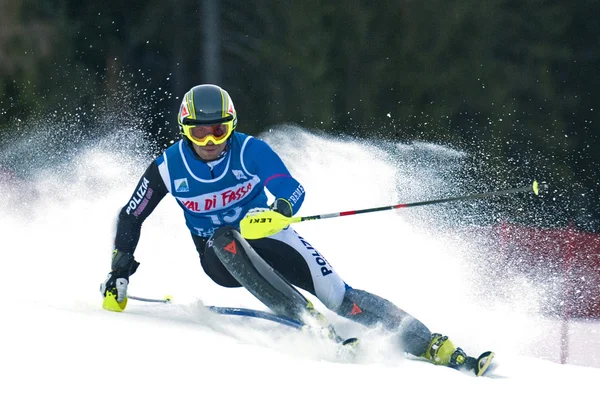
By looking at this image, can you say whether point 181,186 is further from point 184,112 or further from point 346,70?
point 346,70

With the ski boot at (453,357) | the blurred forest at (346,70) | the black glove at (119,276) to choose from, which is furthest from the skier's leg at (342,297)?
the blurred forest at (346,70)

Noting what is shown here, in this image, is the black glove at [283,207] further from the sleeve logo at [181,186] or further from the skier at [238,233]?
the sleeve logo at [181,186]

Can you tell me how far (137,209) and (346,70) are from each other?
11.5m

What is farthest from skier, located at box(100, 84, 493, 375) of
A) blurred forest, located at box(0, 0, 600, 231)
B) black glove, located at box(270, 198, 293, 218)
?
blurred forest, located at box(0, 0, 600, 231)

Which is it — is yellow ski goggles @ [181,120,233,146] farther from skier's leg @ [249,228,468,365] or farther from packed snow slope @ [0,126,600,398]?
packed snow slope @ [0,126,600,398]

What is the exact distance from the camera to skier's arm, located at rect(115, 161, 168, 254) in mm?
4828

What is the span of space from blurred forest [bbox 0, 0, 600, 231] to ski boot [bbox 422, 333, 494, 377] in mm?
10303

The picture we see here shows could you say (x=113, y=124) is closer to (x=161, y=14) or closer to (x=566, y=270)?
(x=161, y=14)

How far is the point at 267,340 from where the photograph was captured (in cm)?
432

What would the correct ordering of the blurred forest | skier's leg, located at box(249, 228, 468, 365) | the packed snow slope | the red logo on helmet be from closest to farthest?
the packed snow slope < skier's leg, located at box(249, 228, 468, 365) < the red logo on helmet < the blurred forest

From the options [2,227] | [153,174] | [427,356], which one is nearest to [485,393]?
[427,356]

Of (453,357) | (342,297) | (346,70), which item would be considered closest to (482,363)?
(453,357)

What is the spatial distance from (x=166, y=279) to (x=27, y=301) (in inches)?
109

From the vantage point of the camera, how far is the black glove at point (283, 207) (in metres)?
4.36
